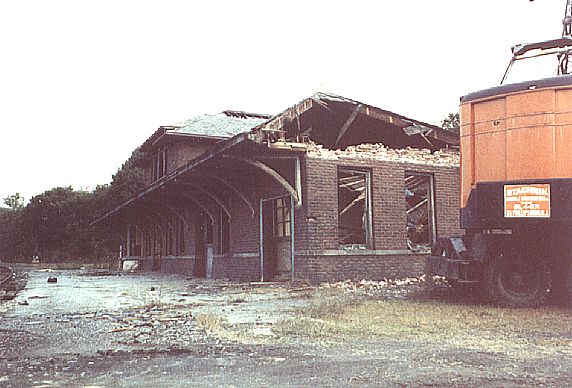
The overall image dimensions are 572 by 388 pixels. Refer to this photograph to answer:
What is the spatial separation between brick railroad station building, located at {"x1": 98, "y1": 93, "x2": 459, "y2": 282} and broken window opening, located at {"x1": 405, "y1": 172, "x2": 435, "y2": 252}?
3 centimetres

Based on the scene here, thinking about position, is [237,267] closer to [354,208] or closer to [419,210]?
[354,208]

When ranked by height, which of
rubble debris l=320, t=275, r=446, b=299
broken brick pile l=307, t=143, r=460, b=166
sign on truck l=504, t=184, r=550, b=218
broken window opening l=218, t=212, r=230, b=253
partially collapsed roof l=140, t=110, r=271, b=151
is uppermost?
partially collapsed roof l=140, t=110, r=271, b=151

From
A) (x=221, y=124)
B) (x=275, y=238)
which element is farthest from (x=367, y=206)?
(x=221, y=124)

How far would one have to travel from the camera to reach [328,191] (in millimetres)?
12938

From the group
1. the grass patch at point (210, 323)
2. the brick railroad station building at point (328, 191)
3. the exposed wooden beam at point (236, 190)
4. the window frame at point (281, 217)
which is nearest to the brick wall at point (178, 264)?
the brick railroad station building at point (328, 191)

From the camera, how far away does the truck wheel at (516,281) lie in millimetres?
8047

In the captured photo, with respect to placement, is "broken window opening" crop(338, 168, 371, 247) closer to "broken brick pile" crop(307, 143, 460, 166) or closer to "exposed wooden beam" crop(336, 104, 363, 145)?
"broken brick pile" crop(307, 143, 460, 166)

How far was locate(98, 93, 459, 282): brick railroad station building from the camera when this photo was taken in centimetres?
1269

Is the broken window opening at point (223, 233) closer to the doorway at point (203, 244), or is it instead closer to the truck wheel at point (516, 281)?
the doorway at point (203, 244)

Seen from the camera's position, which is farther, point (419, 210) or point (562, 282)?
point (419, 210)

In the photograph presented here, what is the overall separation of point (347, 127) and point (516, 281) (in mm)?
6662

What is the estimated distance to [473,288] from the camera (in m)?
9.59

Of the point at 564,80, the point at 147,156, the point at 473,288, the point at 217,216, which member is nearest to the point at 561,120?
the point at 564,80

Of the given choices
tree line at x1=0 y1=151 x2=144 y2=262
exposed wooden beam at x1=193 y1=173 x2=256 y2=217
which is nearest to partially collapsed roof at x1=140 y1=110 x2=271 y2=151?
exposed wooden beam at x1=193 y1=173 x2=256 y2=217
